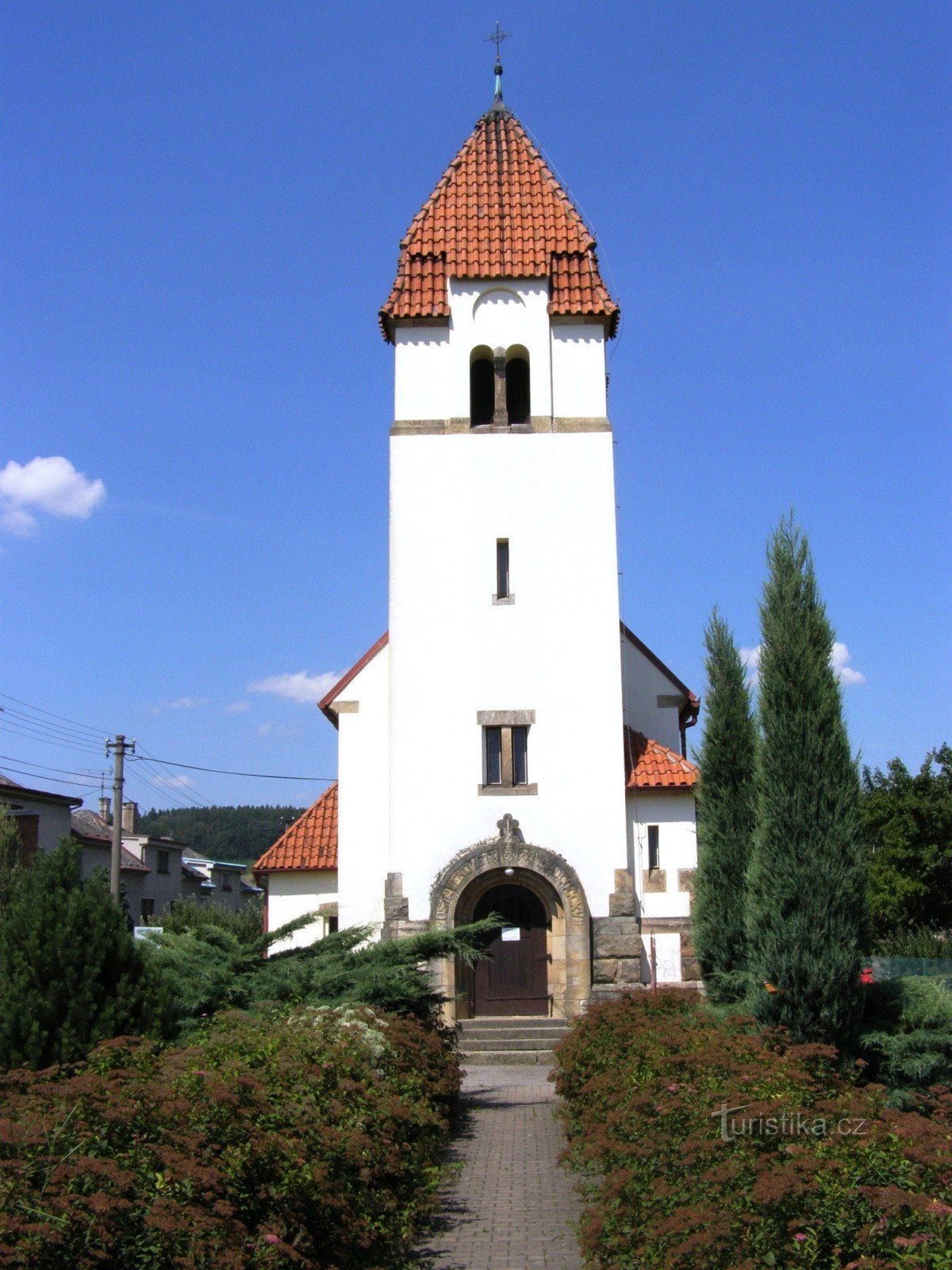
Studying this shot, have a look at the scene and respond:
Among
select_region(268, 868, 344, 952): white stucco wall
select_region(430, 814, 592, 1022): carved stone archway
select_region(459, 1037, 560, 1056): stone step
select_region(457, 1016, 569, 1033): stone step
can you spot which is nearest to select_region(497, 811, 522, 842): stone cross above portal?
select_region(430, 814, 592, 1022): carved stone archway

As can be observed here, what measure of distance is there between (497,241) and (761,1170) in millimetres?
20752

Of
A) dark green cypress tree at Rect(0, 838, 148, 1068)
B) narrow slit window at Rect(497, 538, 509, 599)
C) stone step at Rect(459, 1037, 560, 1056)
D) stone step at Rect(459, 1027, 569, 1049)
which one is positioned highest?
narrow slit window at Rect(497, 538, 509, 599)

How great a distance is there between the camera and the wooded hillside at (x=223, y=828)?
449 ft

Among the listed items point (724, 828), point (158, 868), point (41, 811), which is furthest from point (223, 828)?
point (724, 828)

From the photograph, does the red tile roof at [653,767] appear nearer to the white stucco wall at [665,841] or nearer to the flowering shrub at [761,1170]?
the white stucco wall at [665,841]

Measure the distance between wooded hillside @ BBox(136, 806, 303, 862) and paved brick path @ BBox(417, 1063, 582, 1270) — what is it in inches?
4627

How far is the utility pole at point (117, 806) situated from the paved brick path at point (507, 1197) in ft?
53.1

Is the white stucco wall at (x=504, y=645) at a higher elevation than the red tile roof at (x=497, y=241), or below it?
below

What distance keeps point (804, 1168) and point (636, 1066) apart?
14.8 feet

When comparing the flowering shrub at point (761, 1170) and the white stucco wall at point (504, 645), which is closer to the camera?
the flowering shrub at point (761, 1170)

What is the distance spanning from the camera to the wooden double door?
824 inches

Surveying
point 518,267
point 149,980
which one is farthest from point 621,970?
point 518,267

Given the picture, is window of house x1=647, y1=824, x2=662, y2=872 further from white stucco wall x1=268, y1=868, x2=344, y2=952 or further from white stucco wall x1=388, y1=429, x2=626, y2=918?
white stucco wall x1=268, y1=868, x2=344, y2=952

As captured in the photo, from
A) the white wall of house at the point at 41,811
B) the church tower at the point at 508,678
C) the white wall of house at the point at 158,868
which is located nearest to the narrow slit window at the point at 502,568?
the church tower at the point at 508,678
